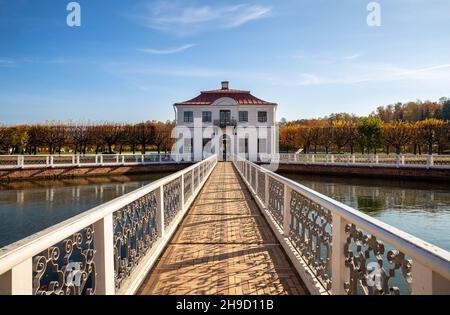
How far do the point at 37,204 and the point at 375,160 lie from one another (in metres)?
24.9

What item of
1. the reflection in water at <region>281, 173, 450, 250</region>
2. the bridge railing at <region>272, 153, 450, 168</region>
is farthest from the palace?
the reflection in water at <region>281, 173, 450, 250</region>

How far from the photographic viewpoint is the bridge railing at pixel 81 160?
2520cm

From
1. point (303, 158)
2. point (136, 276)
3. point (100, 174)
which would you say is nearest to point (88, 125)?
point (100, 174)

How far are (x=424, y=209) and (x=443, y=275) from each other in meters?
14.5

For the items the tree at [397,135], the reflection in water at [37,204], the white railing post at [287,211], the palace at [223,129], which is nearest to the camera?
the white railing post at [287,211]

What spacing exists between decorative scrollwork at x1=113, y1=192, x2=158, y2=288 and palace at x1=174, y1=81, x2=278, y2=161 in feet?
107

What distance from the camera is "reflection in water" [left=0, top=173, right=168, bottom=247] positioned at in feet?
33.5

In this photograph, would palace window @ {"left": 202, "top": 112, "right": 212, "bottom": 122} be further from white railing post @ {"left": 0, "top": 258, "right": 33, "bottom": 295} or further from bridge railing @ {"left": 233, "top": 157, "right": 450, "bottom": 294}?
white railing post @ {"left": 0, "top": 258, "right": 33, "bottom": 295}

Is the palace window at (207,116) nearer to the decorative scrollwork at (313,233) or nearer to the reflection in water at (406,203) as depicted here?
the reflection in water at (406,203)

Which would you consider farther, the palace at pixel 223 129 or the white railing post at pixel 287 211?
the palace at pixel 223 129

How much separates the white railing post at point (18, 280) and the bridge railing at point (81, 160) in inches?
1082

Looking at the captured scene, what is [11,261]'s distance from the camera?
1.52m

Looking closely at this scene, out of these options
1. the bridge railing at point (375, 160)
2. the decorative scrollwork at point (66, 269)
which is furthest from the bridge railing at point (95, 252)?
the bridge railing at point (375, 160)

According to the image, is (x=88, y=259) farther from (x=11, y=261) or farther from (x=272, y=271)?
(x=272, y=271)
